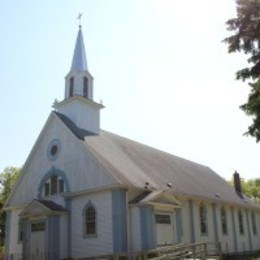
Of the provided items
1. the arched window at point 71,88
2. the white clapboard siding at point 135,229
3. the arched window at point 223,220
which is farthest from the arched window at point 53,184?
the arched window at point 223,220

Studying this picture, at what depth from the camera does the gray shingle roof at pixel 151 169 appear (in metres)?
24.3

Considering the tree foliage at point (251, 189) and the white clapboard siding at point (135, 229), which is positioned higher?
the tree foliage at point (251, 189)

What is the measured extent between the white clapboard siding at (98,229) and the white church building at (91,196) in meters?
0.05

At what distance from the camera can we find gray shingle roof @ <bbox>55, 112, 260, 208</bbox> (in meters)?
24.3

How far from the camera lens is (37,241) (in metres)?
24.4

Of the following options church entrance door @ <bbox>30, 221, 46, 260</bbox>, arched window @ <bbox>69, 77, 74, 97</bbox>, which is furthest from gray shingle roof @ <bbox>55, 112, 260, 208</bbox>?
church entrance door @ <bbox>30, 221, 46, 260</bbox>

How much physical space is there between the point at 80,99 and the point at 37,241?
31.0ft

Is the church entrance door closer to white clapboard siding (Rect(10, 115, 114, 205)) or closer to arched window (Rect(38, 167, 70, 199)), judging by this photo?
arched window (Rect(38, 167, 70, 199))

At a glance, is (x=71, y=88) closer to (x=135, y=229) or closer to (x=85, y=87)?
(x=85, y=87)

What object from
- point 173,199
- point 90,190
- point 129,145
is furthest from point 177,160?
point 90,190

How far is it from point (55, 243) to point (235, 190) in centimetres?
2389

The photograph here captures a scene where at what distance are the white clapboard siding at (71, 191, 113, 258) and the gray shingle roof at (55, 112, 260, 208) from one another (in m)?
1.79

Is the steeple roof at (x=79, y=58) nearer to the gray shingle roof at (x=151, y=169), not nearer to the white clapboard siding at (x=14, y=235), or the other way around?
the gray shingle roof at (x=151, y=169)

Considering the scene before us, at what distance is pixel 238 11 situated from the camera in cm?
1731
